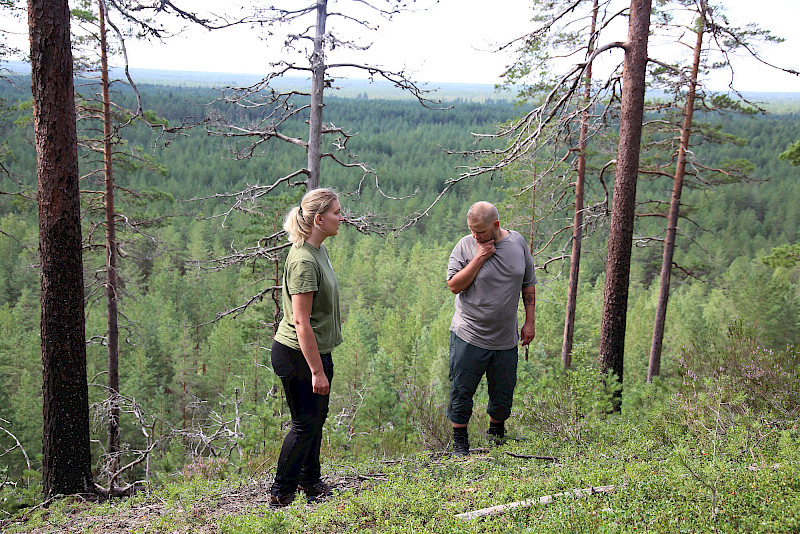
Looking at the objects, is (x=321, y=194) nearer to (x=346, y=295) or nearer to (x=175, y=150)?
(x=346, y=295)

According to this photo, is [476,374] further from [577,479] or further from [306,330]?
[306,330]

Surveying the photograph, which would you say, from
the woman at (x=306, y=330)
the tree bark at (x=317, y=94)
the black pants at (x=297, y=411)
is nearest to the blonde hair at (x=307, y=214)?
the woman at (x=306, y=330)

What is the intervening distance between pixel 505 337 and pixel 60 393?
3.78 metres

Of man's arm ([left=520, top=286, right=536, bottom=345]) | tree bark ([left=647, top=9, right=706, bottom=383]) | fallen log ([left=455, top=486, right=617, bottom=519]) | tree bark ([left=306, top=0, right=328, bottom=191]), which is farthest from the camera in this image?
tree bark ([left=647, top=9, right=706, bottom=383])

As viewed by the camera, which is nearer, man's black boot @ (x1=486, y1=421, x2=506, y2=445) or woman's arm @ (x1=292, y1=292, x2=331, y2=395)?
woman's arm @ (x1=292, y1=292, x2=331, y2=395)

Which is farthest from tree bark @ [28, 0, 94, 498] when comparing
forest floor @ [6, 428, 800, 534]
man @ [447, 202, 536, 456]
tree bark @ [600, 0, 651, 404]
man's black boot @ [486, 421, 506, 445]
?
tree bark @ [600, 0, 651, 404]

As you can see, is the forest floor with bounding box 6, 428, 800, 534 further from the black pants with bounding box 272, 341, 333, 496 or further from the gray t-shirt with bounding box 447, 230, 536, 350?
the gray t-shirt with bounding box 447, 230, 536, 350

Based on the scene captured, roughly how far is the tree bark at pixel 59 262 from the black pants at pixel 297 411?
2436 mm

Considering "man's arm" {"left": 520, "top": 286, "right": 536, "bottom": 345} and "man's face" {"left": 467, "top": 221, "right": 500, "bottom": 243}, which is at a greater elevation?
"man's face" {"left": 467, "top": 221, "right": 500, "bottom": 243}

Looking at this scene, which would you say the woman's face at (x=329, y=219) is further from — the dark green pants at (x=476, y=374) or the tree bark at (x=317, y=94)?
the tree bark at (x=317, y=94)

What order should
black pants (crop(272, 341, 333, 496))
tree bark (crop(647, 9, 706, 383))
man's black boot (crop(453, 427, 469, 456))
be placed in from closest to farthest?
black pants (crop(272, 341, 333, 496)), man's black boot (crop(453, 427, 469, 456)), tree bark (crop(647, 9, 706, 383))

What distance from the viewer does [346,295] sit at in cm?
4009

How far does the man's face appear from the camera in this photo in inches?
147

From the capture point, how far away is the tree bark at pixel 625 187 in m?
5.60
